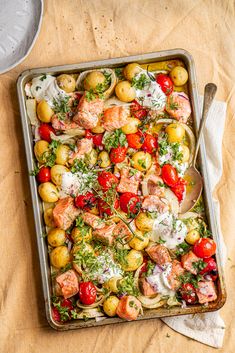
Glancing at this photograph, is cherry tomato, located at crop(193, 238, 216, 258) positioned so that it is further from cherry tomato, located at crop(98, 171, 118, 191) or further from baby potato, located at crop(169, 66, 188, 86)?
baby potato, located at crop(169, 66, 188, 86)

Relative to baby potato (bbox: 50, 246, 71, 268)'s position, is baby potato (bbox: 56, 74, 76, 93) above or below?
above

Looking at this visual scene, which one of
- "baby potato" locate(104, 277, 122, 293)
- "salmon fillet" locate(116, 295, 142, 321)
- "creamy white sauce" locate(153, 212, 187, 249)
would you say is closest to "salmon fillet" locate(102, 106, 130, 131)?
"creamy white sauce" locate(153, 212, 187, 249)

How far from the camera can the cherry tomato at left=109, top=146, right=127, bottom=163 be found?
344 cm

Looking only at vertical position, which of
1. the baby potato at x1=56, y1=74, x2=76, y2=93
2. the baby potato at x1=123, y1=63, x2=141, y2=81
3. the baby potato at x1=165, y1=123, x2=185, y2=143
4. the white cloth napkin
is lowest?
the white cloth napkin

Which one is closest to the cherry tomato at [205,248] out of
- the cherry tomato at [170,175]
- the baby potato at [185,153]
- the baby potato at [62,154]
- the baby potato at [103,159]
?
the cherry tomato at [170,175]

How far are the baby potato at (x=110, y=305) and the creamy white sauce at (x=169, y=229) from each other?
472mm

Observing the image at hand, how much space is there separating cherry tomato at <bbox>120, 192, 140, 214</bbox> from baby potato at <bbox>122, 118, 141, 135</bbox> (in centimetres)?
39

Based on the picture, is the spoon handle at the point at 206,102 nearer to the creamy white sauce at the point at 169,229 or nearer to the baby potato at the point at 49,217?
the creamy white sauce at the point at 169,229

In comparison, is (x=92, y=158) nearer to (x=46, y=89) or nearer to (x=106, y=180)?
(x=106, y=180)

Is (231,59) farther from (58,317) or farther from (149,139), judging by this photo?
(58,317)

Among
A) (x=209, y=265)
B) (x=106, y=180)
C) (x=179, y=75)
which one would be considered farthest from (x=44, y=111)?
(x=209, y=265)

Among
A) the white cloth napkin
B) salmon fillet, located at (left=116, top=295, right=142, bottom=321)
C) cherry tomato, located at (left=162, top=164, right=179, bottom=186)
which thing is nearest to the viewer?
salmon fillet, located at (left=116, top=295, right=142, bottom=321)

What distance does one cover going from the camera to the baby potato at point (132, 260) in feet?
11.2

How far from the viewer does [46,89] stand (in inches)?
137
